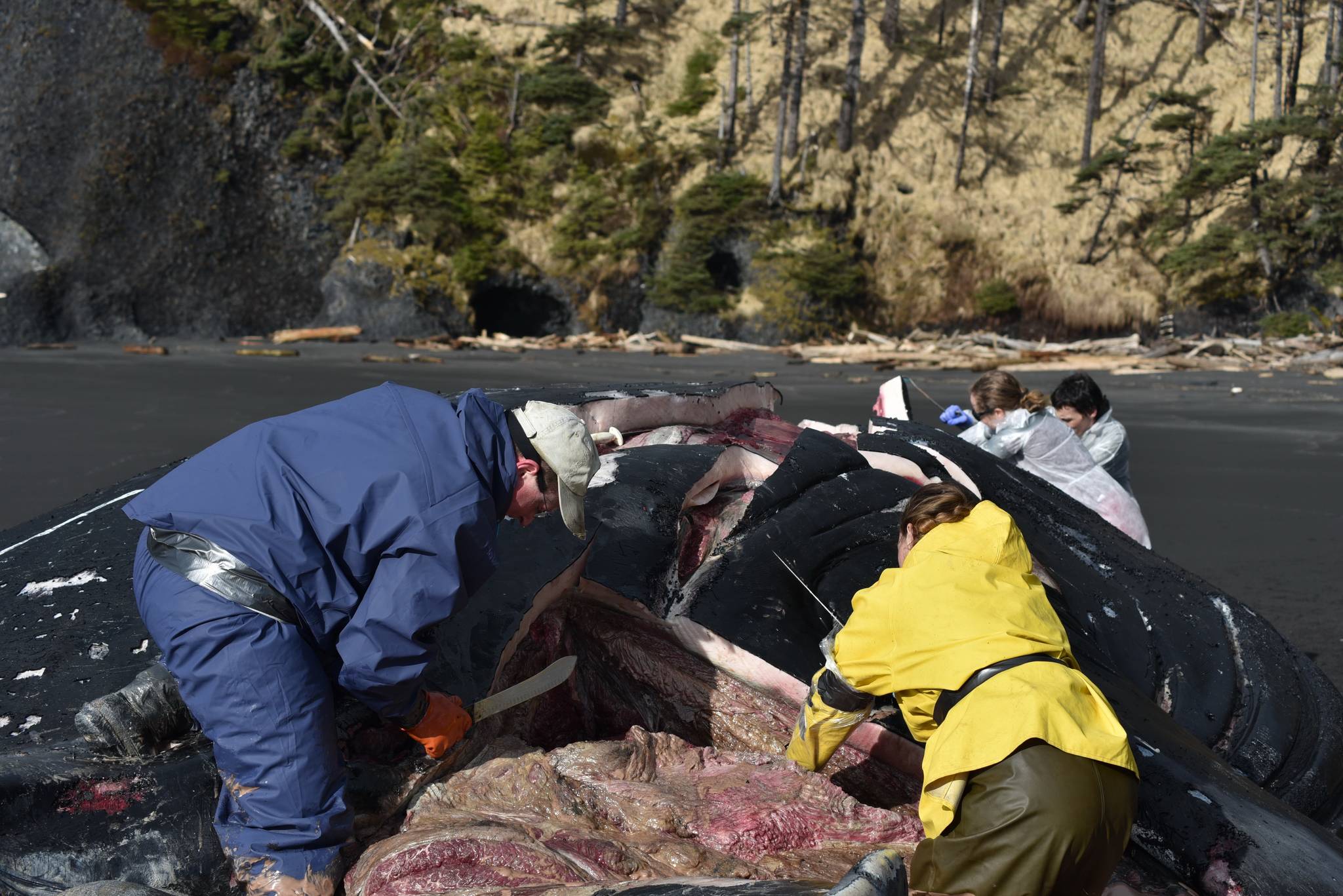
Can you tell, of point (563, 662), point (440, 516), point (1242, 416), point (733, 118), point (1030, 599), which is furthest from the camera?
point (733, 118)

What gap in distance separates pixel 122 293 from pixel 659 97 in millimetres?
15263

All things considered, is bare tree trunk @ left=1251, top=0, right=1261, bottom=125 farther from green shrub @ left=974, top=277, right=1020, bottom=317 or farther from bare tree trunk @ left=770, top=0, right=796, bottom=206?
bare tree trunk @ left=770, top=0, right=796, bottom=206

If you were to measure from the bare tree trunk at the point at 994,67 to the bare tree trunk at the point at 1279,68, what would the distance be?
742 centimetres

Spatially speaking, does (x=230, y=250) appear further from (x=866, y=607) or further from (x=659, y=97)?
(x=866, y=607)

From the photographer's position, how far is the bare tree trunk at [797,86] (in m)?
27.2

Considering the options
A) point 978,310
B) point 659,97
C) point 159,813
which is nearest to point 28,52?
point 659,97

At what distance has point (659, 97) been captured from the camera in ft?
98.6

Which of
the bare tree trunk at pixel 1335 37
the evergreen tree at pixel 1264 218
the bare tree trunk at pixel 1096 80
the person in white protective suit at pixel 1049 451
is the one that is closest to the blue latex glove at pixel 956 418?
the person in white protective suit at pixel 1049 451

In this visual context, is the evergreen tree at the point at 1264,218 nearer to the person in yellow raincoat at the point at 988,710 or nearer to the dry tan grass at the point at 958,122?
the dry tan grass at the point at 958,122

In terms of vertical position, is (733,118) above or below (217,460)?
above

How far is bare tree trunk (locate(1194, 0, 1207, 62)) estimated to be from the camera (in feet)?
104

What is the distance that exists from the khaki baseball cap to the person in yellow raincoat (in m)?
0.80

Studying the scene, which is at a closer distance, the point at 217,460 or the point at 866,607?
the point at 217,460

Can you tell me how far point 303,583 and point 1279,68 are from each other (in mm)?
31682
